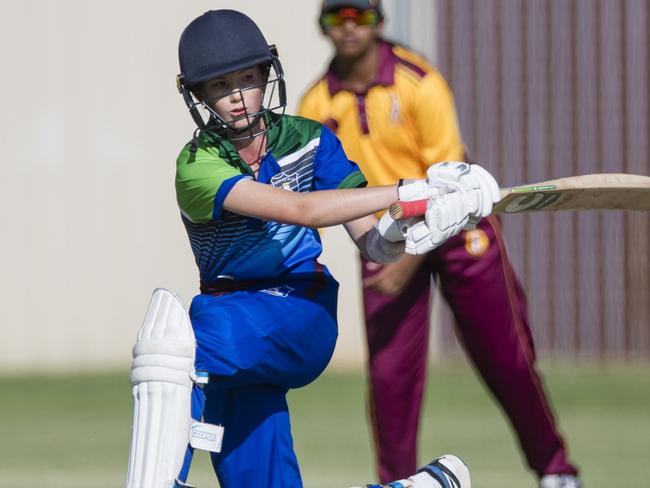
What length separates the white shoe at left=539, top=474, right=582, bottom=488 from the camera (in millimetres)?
4301

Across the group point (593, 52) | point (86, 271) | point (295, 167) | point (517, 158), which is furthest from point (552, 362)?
point (295, 167)

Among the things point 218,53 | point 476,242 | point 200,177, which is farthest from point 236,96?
point 476,242

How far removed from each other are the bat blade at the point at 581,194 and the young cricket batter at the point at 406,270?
0.95m

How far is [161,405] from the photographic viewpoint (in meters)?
3.00

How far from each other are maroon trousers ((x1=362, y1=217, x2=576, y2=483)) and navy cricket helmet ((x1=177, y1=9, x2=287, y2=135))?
4.41ft

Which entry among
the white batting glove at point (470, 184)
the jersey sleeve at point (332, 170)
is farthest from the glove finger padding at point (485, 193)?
the jersey sleeve at point (332, 170)

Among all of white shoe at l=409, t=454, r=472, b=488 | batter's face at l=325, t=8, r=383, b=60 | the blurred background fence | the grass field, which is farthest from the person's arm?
the blurred background fence

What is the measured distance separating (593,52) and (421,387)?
14.2 ft

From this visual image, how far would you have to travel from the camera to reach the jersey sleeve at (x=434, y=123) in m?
4.46

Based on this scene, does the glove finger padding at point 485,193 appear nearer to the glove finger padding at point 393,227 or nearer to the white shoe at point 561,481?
the glove finger padding at point 393,227

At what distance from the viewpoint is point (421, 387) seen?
4547 mm

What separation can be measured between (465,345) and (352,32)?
1.02 meters

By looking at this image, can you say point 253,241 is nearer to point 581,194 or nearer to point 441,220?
point 441,220

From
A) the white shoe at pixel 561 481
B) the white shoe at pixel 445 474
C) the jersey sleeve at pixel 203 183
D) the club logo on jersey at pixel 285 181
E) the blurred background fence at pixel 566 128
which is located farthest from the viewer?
the blurred background fence at pixel 566 128
